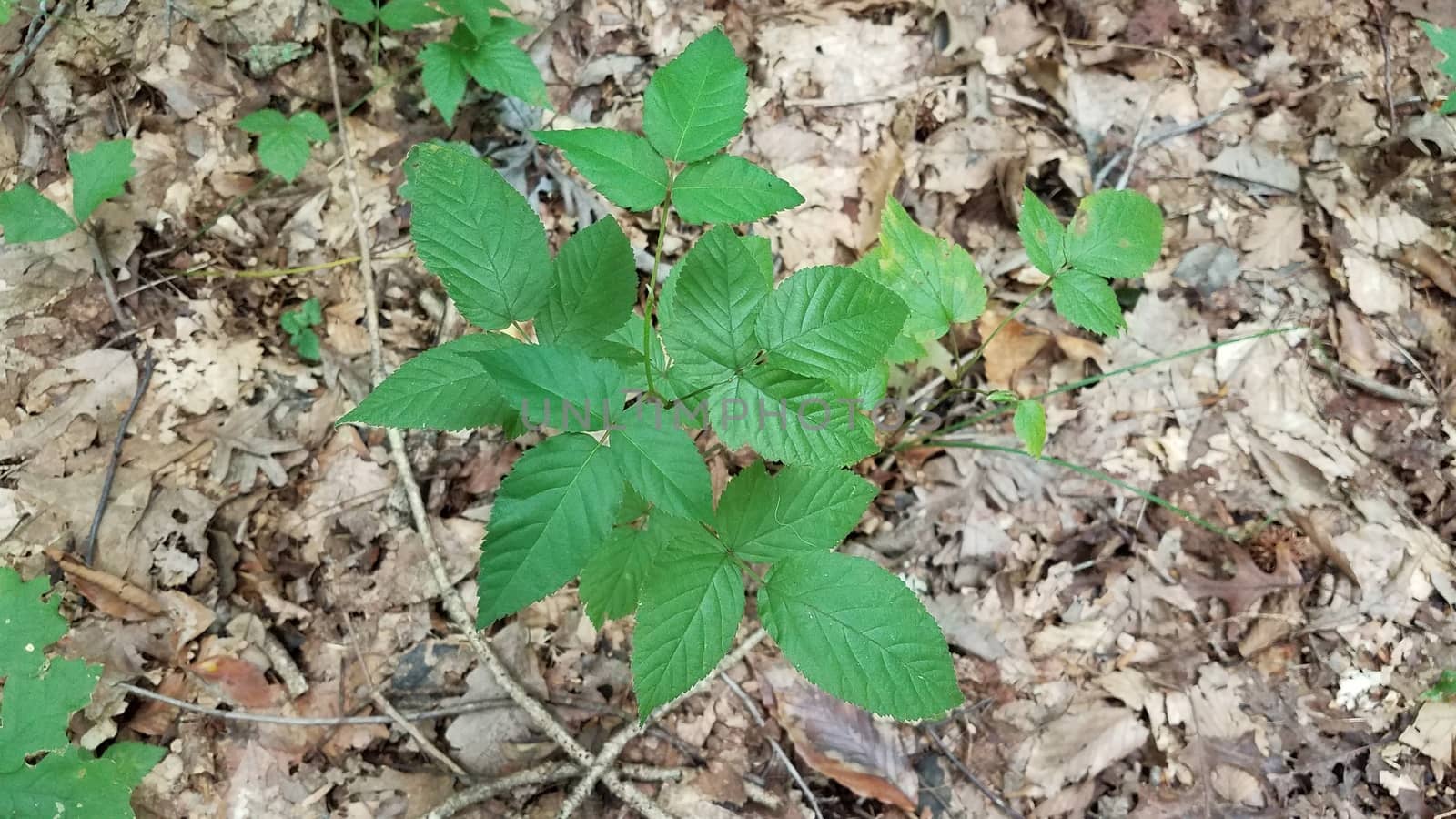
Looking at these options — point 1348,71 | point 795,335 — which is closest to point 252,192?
point 795,335

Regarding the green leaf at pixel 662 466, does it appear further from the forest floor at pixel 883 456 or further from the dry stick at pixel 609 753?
the forest floor at pixel 883 456

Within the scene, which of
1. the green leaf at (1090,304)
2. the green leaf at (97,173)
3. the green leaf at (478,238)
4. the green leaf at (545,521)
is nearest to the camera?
the green leaf at (545,521)

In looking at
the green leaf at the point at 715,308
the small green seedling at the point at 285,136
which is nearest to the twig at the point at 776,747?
the green leaf at the point at 715,308

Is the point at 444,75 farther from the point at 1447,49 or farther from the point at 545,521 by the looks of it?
the point at 1447,49

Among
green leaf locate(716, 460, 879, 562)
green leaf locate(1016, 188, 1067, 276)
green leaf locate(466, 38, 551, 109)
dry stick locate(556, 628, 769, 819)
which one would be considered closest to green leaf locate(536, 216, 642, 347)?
green leaf locate(716, 460, 879, 562)

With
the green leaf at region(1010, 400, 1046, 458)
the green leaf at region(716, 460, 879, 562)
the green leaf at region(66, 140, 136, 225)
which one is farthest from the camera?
the green leaf at region(66, 140, 136, 225)

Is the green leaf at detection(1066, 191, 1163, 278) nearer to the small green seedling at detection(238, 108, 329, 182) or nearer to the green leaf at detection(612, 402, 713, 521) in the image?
the green leaf at detection(612, 402, 713, 521)
